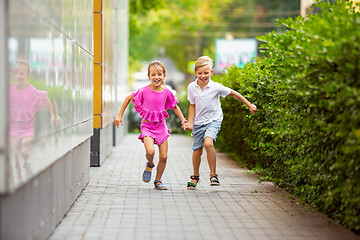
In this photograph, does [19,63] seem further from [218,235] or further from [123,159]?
[123,159]

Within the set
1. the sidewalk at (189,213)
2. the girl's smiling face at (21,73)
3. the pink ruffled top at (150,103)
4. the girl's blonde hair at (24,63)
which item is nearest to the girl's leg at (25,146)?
the girl's smiling face at (21,73)

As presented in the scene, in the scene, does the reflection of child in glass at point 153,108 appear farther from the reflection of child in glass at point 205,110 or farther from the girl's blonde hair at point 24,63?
the girl's blonde hair at point 24,63

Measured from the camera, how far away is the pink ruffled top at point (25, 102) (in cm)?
440

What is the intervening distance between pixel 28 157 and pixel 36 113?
0.51m

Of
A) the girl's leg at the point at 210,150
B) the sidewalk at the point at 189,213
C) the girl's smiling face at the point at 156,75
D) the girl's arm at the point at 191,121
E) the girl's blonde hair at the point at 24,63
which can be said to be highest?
the girl's blonde hair at the point at 24,63

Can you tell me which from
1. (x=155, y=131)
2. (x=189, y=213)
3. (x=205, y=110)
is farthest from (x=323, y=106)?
(x=155, y=131)

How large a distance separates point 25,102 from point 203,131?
4470 millimetres

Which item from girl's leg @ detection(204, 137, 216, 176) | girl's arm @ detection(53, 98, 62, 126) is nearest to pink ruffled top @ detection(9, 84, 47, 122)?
girl's arm @ detection(53, 98, 62, 126)

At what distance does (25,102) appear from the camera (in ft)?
15.9

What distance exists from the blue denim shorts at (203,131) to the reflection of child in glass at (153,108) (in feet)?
1.47

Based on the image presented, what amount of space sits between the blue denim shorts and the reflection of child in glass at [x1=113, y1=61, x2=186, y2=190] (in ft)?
1.47

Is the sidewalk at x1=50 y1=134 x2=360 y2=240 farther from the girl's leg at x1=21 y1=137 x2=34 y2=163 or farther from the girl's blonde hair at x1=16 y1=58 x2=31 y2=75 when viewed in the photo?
the girl's blonde hair at x1=16 y1=58 x2=31 y2=75

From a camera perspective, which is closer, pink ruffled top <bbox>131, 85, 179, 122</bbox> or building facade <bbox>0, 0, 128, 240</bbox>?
building facade <bbox>0, 0, 128, 240</bbox>

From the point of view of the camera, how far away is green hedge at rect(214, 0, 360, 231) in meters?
5.40
